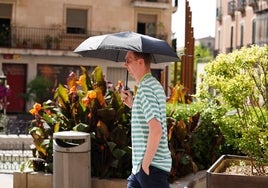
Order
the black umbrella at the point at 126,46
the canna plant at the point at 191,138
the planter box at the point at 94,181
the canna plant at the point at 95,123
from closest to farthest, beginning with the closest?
the black umbrella at the point at 126,46
the planter box at the point at 94,181
the canna plant at the point at 95,123
the canna plant at the point at 191,138

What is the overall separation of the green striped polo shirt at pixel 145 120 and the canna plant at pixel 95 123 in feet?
8.62

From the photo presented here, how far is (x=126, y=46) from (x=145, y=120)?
106 cm

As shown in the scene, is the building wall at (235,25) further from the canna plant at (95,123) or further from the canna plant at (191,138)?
the canna plant at (95,123)

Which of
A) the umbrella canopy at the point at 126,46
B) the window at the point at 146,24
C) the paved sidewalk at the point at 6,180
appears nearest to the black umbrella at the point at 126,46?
the umbrella canopy at the point at 126,46

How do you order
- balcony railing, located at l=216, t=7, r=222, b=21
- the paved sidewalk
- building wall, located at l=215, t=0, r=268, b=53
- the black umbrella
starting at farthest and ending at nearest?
balcony railing, located at l=216, t=7, r=222, b=21 < building wall, located at l=215, t=0, r=268, b=53 < the paved sidewalk < the black umbrella

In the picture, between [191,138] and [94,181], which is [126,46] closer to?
[94,181]

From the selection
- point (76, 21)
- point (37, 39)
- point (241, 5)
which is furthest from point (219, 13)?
point (37, 39)

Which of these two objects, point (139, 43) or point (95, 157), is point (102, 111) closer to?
point (95, 157)

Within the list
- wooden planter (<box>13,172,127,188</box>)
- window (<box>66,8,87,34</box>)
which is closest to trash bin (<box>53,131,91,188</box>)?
wooden planter (<box>13,172,127,188</box>)

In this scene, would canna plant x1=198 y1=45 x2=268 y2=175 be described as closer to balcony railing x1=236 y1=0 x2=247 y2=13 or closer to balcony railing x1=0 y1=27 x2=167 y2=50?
balcony railing x1=0 y1=27 x2=167 y2=50

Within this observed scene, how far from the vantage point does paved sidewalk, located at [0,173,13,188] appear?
27.3 feet

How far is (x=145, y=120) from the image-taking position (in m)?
4.44

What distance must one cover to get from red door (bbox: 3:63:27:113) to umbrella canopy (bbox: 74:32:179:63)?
84.1 feet

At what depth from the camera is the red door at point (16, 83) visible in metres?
31.8
